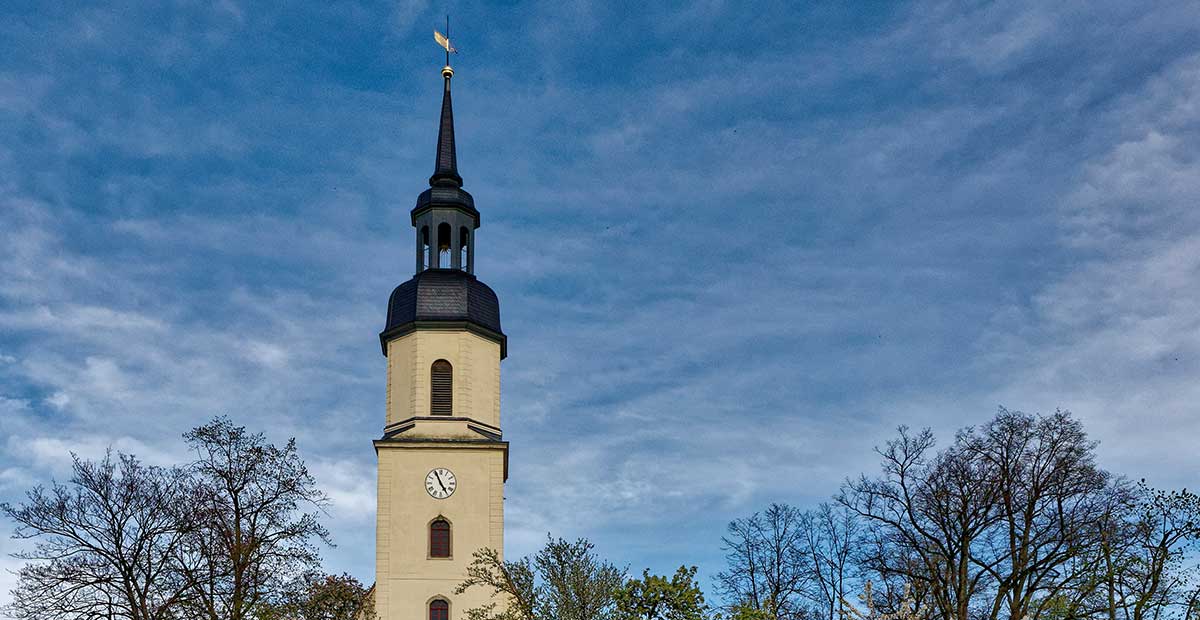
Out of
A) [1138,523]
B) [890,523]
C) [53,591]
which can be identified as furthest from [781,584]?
[53,591]

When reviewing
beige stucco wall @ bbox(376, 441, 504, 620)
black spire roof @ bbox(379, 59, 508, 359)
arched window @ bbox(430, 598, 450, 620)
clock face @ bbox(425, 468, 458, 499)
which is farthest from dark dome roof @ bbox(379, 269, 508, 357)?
arched window @ bbox(430, 598, 450, 620)

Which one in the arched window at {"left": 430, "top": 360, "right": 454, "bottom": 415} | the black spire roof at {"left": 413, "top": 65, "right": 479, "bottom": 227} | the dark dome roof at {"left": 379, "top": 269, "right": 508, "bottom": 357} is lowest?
the arched window at {"left": 430, "top": 360, "right": 454, "bottom": 415}

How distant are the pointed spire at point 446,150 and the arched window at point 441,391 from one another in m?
6.99

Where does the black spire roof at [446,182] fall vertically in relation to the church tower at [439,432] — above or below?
above

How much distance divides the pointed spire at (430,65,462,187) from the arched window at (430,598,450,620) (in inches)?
541

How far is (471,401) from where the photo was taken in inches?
1731

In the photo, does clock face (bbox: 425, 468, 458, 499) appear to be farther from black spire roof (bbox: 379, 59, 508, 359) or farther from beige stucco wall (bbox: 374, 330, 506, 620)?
black spire roof (bbox: 379, 59, 508, 359)

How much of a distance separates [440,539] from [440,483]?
1.59 m

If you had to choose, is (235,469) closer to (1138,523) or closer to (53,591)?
(53,591)

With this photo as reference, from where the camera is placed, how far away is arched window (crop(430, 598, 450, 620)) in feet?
135

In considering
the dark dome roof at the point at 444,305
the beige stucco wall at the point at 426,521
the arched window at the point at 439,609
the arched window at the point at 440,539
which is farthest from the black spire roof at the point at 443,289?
the arched window at the point at 439,609

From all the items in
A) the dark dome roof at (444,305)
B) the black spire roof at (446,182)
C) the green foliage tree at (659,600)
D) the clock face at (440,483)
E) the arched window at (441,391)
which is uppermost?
the black spire roof at (446,182)

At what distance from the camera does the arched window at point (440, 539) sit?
138ft

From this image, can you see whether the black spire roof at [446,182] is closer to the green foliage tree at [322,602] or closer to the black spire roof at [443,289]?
the black spire roof at [443,289]
